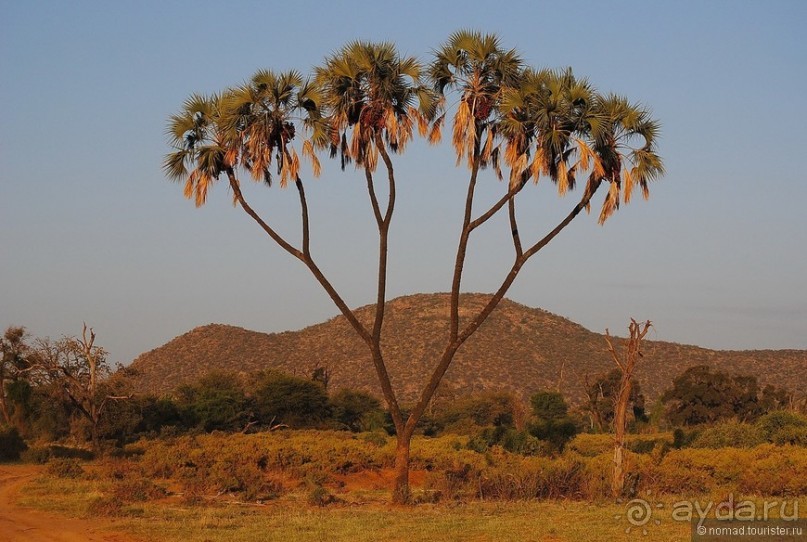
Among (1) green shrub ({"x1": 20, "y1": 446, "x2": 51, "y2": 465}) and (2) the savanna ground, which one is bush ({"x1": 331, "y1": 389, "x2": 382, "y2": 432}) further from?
(1) green shrub ({"x1": 20, "y1": 446, "x2": 51, "y2": 465})

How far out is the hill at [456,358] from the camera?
82000 mm

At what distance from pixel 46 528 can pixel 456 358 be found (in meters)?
69.2

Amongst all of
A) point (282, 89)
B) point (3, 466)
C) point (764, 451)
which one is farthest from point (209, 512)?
point (764, 451)

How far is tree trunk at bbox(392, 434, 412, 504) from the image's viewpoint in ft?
66.7

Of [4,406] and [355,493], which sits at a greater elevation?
[4,406]

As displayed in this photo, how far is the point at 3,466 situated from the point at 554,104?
20.3 metres

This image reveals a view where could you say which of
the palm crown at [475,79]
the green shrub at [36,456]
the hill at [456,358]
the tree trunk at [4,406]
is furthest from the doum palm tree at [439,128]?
the hill at [456,358]

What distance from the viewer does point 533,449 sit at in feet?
119

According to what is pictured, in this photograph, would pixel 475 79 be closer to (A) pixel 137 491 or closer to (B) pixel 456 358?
(A) pixel 137 491

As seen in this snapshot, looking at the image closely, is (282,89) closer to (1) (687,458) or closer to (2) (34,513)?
(2) (34,513)

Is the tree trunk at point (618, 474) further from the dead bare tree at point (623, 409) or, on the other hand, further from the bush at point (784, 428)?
the bush at point (784, 428)

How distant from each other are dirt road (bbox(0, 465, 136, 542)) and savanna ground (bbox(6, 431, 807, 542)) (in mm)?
38

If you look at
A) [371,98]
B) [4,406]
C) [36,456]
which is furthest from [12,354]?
[371,98]

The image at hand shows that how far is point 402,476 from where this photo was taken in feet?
67.5
